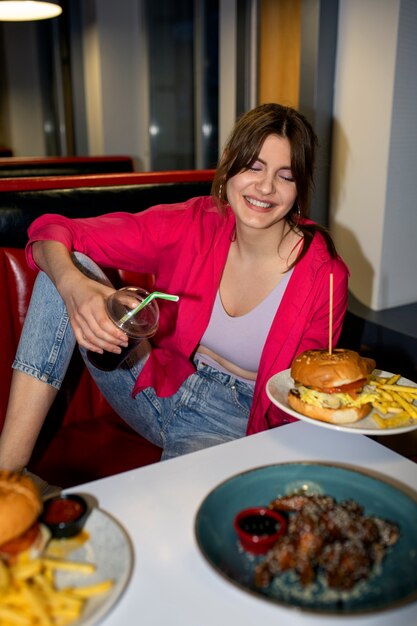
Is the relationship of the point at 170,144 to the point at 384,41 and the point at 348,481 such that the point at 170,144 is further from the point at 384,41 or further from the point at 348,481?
the point at 348,481

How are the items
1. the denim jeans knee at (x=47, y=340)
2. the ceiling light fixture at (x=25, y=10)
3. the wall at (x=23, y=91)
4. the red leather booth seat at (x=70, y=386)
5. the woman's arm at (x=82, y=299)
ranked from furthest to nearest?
the wall at (x=23, y=91) < the ceiling light fixture at (x=25, y=10) < the red leather booth seat at (x=70, y=386) < the denim jeans knee at (x=47, y=340) < the woman's arm at (x=82, y=299)

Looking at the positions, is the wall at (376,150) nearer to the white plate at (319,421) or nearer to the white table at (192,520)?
the white plate at (319,421)

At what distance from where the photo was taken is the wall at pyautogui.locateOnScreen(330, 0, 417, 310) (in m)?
2.77

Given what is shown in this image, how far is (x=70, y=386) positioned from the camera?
6.87 ft

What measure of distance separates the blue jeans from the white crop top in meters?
0.08

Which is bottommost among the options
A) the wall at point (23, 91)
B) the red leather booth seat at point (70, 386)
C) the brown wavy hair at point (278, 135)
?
the red leather booth seat at point (70, 386)

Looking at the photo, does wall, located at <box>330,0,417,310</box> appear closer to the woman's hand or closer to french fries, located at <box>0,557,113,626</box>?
the woman's hand

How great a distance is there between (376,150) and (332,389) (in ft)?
6.42

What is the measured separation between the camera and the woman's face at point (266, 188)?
1602 millimetres

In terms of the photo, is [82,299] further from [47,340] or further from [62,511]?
[62,511]

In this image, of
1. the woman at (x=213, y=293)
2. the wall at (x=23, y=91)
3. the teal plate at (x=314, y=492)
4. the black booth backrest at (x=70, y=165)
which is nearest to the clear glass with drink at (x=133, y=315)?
the woman at (x=213, y=293)

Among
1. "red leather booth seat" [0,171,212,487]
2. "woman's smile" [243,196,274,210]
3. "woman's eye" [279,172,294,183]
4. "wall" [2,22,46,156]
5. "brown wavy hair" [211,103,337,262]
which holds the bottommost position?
"red leather booth seat" [0,171,212,487]

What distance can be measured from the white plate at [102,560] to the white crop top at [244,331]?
0.83m

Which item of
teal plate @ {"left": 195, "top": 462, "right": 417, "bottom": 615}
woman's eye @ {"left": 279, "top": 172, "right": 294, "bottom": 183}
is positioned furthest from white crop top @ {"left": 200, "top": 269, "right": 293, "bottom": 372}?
teal plate @ {"left": 195, "top": 462, "right": 417, "bottom": 615}
